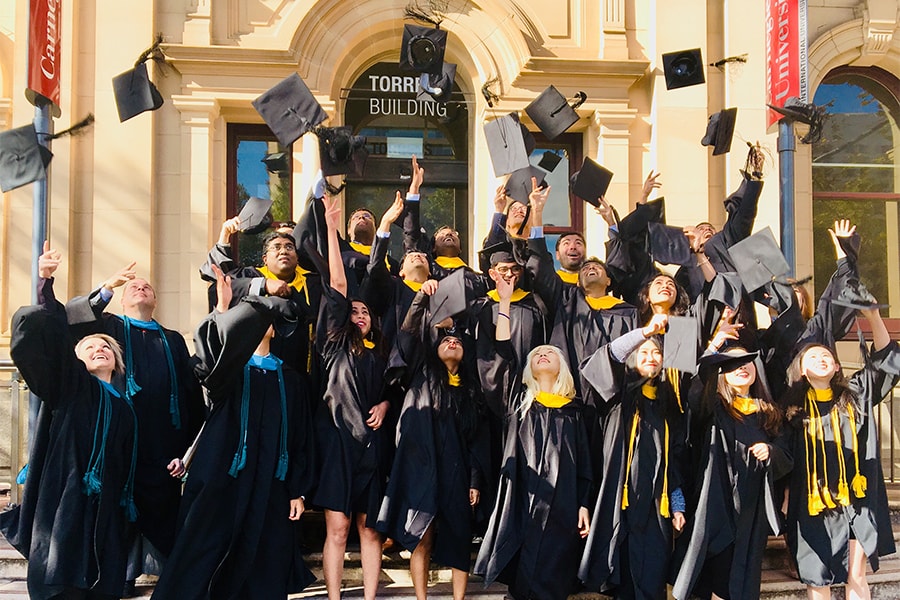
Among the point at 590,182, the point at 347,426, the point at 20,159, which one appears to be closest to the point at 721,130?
the point at 590,182

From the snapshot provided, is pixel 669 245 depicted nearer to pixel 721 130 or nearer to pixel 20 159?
pixel 721 130

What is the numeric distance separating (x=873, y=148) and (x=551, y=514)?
670 centimetres

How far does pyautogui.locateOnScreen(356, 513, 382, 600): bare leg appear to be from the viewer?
5.03 metres

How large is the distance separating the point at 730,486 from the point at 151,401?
3364 millimetres

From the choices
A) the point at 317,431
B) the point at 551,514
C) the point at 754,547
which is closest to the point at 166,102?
the point at 317,431

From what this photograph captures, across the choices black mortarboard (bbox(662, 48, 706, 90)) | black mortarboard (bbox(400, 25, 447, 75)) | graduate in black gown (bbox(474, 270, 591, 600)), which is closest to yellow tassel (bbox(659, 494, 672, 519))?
graduate in black gown (bbox(474, 270, 591, 600))

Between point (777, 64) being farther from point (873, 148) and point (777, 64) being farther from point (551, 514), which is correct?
point (551, 514)

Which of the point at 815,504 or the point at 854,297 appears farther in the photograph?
the point at 854,297

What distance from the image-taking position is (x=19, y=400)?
6797 millimetres

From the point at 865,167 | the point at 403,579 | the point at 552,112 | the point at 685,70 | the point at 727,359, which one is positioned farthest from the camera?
the point at 865,167

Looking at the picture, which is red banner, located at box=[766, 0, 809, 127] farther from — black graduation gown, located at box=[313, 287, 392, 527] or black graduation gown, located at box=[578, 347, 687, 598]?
black graduation gown, located at box=[313, 287, 392, 527]

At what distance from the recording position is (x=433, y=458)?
5.10 m

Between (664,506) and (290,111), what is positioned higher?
(290,111)

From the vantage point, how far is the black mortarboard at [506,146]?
20.8 feet
